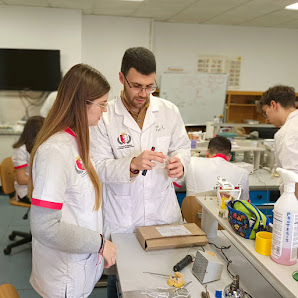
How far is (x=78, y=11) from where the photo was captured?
491cm

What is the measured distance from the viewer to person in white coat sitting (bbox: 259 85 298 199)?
1998mm

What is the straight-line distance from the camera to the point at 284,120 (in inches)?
90.5

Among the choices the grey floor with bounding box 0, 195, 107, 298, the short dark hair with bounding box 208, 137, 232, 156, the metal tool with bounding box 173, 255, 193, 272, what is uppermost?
the short dark hair with bounding box 208, 137, 232, 156

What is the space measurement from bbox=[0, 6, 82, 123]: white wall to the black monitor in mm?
143

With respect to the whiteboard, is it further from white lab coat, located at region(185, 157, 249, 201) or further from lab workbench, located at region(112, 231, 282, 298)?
lab workbench, located at region(112, 231, 282, 298)

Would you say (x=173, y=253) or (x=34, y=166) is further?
(x=173, y=253)

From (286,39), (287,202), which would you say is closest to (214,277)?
(287,202)

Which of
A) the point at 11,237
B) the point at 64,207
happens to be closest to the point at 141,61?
the point at 64,207

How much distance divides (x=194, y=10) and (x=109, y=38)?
1.45 meters

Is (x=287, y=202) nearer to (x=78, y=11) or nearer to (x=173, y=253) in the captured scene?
(x=173, y=253)

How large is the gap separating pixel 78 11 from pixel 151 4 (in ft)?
3.80

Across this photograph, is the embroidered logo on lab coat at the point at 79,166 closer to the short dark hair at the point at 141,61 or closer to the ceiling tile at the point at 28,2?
the short dark hair at the point at 141,61

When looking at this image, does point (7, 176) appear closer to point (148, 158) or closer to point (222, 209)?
point (148, 158)

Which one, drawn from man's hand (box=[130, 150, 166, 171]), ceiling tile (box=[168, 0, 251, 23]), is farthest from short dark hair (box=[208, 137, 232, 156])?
ceiling tile (box=[168, 0, 251, 23])
